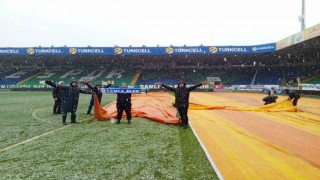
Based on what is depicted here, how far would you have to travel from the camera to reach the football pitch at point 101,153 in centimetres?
479

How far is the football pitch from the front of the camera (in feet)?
15.7

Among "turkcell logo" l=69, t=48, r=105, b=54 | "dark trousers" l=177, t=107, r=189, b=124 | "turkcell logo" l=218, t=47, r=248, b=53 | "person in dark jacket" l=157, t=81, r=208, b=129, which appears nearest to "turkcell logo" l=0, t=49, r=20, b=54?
"turkcell logo" l=69, t=48, r=105, b=54

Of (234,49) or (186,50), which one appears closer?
(234,49)

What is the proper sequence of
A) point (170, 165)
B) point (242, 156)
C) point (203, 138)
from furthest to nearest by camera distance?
point (203, 138), point (242, 156), point (170, 165)

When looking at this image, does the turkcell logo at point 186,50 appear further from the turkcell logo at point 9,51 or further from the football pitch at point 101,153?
the football pitch at point 101,153

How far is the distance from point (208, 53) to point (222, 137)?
3620cm

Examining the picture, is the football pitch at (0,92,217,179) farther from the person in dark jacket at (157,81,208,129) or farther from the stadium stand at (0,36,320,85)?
the stadium stand at (0,36,320,85)

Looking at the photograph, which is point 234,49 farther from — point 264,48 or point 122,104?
point 122,104

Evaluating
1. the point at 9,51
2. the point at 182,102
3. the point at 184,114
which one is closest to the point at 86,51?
the point at 9,51

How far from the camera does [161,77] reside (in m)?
50.8

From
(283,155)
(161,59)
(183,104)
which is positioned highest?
(161,59)

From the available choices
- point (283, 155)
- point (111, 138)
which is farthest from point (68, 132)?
point (283, 155)

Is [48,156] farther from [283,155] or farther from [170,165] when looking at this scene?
[283,155]

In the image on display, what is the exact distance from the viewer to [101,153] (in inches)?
242
